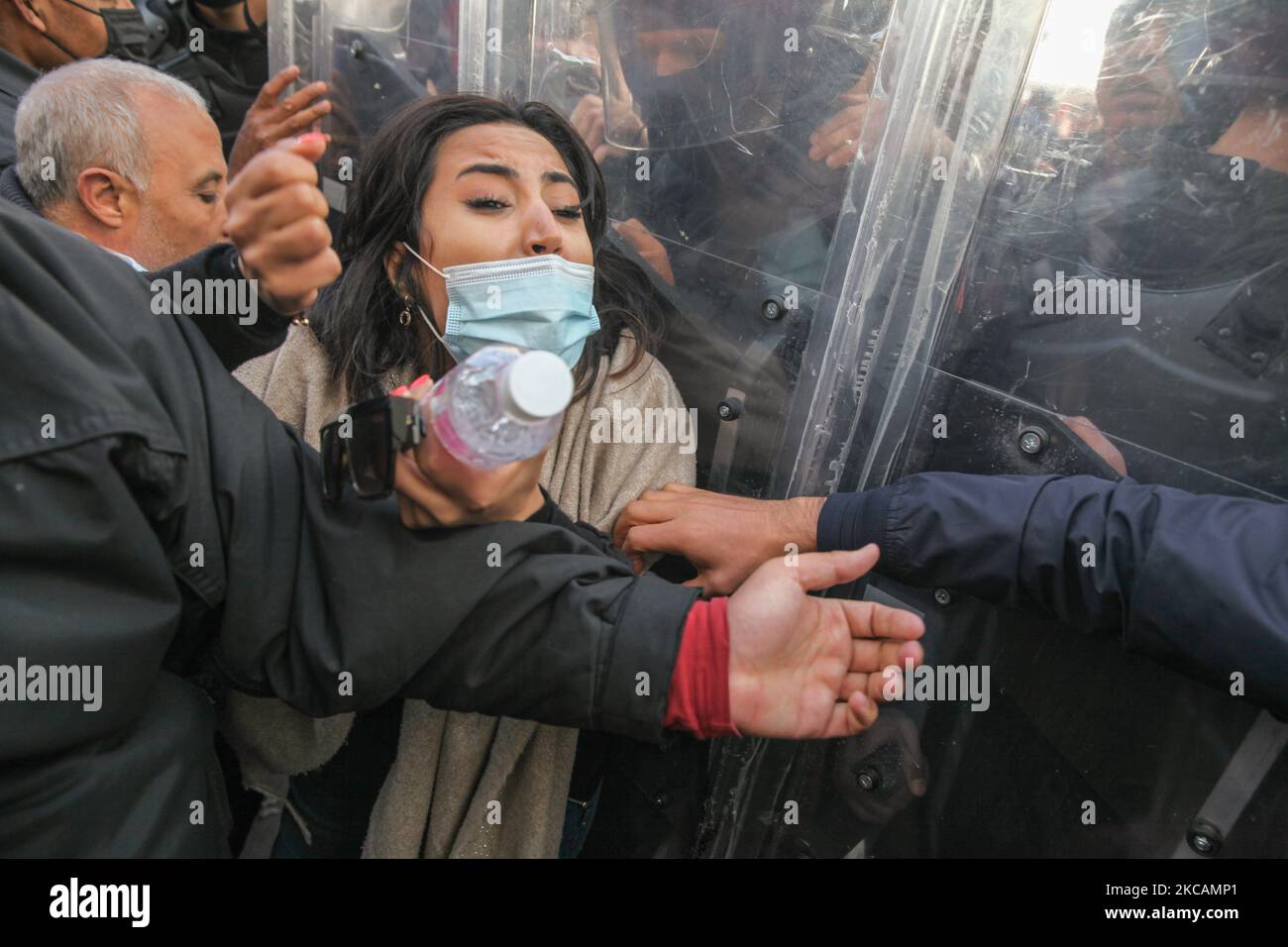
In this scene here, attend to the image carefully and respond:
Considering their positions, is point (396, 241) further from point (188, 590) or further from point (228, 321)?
point (188, 590)

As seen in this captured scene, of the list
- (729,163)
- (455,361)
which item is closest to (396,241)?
(455,361)

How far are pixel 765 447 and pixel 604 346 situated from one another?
41 centimetres

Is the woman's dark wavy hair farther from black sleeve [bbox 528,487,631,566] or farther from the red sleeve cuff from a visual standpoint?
the red sleeve cuff

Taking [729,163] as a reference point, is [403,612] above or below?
below

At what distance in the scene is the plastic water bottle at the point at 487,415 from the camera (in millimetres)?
1040

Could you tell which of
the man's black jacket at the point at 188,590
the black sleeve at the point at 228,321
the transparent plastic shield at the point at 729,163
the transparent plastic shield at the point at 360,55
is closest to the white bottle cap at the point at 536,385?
the man's black jacket at the point at 188,590

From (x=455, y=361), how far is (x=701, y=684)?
870 mm

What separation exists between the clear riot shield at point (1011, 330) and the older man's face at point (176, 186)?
1.16 meters

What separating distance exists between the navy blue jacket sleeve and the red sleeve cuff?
49 centimetres

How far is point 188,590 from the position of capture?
1182mm

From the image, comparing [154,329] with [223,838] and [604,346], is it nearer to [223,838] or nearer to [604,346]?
[223,838]

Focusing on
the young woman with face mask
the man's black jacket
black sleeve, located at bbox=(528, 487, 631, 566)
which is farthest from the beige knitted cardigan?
black sleeve, located at bbox=(528, 487, 631, 566)

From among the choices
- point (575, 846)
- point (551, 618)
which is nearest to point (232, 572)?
point (551, 618)

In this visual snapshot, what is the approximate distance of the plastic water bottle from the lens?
1.04m
